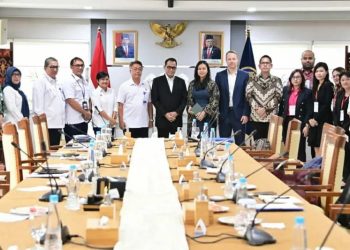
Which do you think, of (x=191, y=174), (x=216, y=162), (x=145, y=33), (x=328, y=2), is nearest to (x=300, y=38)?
(x=328, y=2)

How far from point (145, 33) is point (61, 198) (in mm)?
8763

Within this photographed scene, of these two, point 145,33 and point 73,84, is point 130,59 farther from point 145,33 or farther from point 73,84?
point 73,84

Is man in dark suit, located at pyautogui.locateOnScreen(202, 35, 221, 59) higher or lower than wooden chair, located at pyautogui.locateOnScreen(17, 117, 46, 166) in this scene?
higher

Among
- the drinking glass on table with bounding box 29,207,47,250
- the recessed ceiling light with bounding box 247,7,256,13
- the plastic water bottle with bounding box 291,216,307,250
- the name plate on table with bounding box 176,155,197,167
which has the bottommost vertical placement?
the name plate on table with bounding box 176,155,197,167

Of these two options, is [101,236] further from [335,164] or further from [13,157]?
[13,157]

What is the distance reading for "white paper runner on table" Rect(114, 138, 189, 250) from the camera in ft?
7.64

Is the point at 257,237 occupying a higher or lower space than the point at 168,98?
lower

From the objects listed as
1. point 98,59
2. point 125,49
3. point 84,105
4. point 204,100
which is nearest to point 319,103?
point 204,100

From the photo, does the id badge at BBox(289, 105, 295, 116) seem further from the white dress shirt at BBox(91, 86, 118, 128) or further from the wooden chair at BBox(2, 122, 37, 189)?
the wooden chair at BBox(2, 122, 37, 189)

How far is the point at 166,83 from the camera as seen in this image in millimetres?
7805

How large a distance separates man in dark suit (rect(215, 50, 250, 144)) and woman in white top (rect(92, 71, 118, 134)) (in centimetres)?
152

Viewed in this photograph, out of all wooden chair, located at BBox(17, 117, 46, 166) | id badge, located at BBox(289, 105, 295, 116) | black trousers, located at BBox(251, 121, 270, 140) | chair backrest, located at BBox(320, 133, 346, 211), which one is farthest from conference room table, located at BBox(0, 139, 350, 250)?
id badge, located at BBox(289, 105, 295, 116)

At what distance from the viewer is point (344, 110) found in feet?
23.7

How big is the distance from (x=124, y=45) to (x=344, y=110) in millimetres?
5497
